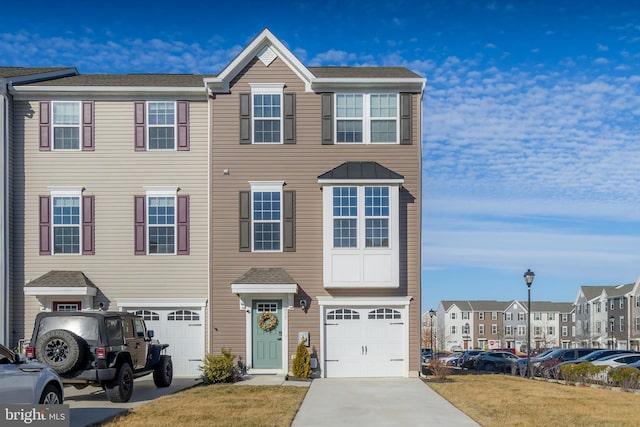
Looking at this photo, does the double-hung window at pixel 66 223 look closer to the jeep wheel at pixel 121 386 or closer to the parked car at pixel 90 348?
the parked car at pixel 90 348

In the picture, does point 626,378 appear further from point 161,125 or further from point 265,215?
point 161,125

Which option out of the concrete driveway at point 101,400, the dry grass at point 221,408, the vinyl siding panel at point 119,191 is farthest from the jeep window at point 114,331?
the vinyl siding panel at point 119,191

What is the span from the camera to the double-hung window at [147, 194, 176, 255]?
23.9 metres

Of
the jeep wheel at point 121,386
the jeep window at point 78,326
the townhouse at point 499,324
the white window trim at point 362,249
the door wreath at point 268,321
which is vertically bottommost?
the townhouse at point 499,324

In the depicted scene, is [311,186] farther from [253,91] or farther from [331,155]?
[253,91]


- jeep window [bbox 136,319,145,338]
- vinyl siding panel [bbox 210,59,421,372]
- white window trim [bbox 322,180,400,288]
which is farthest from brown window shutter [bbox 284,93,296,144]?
jeep window [bbox 136,319,145,338]

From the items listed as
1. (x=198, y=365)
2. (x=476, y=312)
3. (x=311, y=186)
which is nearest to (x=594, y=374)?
(x=311, y=186)

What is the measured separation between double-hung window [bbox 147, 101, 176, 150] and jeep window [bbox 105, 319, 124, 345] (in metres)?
8.31

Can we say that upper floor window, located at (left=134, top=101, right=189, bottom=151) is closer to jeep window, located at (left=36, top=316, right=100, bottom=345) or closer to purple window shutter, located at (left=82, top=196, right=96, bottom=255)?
purple window shutter, located at (left=82, top=196, right=96, bottom=255)

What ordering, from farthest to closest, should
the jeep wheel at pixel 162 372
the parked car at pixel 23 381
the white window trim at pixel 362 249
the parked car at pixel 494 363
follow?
the parked car at pixel 494 363 → the white window trim at pixel 362 249 → the jeep wheel at pixel 162 372 → the parked car at pixel 23 381

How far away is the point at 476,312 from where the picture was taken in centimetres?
11000

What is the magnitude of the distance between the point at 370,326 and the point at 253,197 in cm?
535

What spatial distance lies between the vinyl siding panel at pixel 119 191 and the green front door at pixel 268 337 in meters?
2.01

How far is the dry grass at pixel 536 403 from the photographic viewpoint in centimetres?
1433
